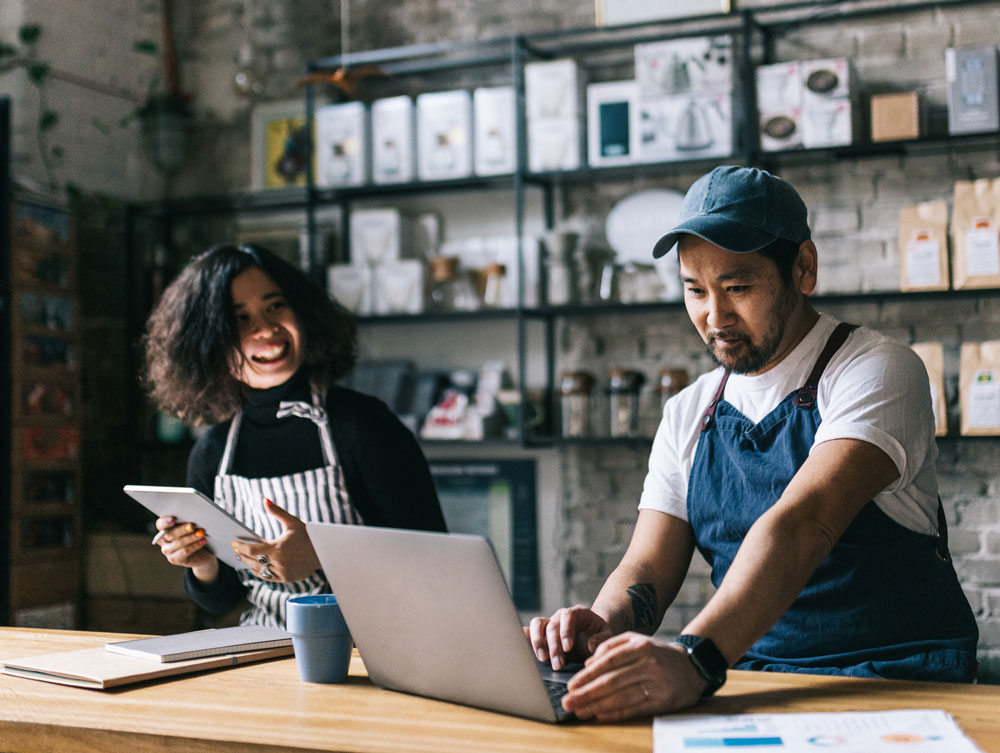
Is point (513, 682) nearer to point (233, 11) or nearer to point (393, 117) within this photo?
point (393, 117)

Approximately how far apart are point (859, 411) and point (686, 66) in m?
2.53

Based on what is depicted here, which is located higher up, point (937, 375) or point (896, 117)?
point (896, 117)

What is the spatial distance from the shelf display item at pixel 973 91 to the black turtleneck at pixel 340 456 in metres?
2.28

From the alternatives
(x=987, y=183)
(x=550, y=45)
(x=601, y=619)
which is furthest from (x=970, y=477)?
(x=601, y=619)

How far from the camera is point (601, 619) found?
1.59 metres

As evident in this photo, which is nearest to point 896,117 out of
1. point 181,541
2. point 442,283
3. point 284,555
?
point 442,283

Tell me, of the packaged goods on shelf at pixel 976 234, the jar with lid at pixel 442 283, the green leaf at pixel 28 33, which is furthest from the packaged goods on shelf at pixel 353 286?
the packaged goods on shelf at pixel 976 234

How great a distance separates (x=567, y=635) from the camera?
1.52m

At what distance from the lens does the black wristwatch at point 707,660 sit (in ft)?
4.31

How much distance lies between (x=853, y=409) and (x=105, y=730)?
3.60 feet

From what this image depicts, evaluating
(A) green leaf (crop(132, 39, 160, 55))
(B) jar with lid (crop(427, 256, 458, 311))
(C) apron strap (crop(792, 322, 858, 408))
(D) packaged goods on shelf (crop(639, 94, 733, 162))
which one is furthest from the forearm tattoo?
(A) green leaf (crop(132, 39, 160, 55))

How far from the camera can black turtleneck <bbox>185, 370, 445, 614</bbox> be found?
7.47 ft

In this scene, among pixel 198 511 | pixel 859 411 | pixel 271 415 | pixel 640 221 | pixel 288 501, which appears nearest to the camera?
pixel 859 411

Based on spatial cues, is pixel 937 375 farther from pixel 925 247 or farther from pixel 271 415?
pixel 271 415
